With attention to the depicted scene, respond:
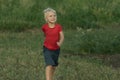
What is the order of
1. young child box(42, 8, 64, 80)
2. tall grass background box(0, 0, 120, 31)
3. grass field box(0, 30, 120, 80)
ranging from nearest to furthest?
1. young child box(42, 8, 64, 80)
2. grass field box(0, 30, 120, 80)
3. tall grass background box(0, 0, 120, 31)

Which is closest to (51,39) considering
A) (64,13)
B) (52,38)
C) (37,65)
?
(52,38)

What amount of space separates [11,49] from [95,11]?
22.8 ft

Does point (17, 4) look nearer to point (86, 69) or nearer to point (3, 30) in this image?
point (3, 30)

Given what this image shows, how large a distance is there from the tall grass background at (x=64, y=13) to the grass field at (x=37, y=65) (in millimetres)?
3424

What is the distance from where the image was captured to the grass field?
941 cm

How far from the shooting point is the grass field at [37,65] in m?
9.41

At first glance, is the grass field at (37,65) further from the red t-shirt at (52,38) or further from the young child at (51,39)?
the red t-shirt at (52,38)

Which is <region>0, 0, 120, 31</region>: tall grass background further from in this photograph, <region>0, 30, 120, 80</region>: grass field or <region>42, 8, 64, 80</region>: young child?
<region>42, 8, 64, 80</region>: young child

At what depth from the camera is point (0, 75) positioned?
369 inches

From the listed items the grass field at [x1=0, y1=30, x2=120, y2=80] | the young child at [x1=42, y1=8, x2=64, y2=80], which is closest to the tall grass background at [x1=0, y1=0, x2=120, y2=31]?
the grass field at [x1=0, y1=30, x2=120, y2=80]

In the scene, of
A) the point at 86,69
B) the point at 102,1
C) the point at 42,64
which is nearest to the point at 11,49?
the point at 42,64

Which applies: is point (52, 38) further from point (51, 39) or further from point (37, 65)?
point (37, 65)

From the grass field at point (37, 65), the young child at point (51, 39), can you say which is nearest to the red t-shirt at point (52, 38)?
the young child at point (51, 39)

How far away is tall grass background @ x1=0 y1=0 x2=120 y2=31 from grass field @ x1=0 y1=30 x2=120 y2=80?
342cm
